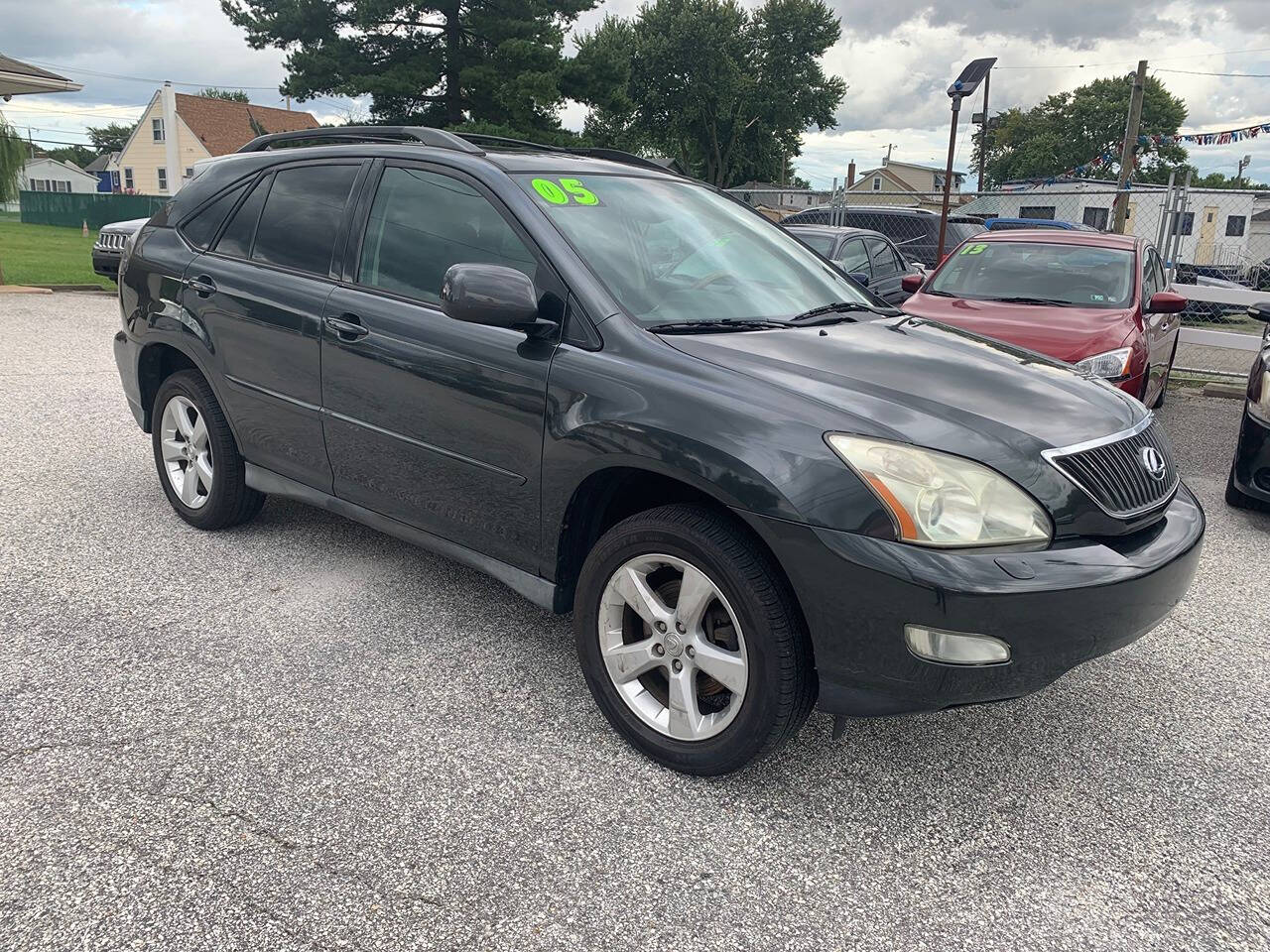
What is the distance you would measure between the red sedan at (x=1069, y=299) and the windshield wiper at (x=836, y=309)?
254cm

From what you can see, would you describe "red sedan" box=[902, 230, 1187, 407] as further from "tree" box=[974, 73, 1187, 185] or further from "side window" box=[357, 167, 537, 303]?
"tree" box=[974, 73, 1187, 185]

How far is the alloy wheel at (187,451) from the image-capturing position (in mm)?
4355

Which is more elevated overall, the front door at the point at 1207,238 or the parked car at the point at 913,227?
the front door at the point at 1207,238

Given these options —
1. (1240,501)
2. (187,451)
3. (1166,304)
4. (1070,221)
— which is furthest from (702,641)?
(1070,221)

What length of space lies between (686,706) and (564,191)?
178cm

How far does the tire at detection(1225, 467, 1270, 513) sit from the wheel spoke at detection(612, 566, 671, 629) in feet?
14.0

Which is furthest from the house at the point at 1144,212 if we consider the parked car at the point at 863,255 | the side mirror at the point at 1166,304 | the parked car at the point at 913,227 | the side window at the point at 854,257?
the side mirror at the point at 1166,304

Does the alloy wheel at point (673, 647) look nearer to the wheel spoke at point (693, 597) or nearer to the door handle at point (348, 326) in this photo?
the wheel spoke at point (693, 597)

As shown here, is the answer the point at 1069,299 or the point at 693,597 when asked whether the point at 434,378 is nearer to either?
the point at 693,597

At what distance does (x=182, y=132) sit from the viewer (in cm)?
5519

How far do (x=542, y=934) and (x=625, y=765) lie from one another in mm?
702

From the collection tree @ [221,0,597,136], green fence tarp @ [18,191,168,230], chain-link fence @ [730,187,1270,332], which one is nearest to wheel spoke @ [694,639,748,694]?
chain-link fence @ [730,187,1270,332]

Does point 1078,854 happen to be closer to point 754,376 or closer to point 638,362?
point 754,376

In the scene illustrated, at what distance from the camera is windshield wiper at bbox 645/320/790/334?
2900 mm
